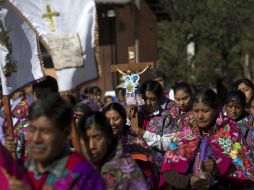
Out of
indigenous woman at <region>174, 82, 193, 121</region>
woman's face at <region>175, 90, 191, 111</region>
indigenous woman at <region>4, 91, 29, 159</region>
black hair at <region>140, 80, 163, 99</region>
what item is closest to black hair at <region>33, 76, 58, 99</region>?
indigenous woman at <region>4, 91, 29, 159</region>

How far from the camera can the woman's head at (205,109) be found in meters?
5.67

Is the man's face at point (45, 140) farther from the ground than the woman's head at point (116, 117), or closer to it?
farther from the ground

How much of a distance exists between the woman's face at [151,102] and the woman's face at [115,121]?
5.55 feet

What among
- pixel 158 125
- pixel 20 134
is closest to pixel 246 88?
pixel 158 125

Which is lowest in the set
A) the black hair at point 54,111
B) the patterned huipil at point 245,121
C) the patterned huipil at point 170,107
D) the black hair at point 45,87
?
the patterned huipil at point 245,121

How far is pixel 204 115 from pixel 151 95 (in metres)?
2.05

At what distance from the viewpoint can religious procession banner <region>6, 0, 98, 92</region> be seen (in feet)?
14.6

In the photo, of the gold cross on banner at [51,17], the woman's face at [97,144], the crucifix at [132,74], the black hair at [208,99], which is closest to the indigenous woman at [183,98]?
the crucifix at [132,74]

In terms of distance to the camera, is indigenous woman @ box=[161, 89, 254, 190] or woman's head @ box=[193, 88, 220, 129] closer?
indigenous woman @ box=[161, 89, 254, 190]

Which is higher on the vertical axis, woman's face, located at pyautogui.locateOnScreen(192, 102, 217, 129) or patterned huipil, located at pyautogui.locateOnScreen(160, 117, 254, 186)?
woman's face, located at pyautogui.locateOnScreen(192, 102, 217, 129)

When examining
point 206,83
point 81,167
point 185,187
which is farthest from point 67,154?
point 206,83

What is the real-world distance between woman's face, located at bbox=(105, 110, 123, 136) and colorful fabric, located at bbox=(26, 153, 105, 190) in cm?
214

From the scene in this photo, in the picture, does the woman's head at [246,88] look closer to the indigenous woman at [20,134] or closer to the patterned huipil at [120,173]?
the indigenous woman at [20,134]

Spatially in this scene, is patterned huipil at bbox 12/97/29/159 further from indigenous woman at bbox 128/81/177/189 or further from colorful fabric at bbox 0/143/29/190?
colorful fabric at bbox 0/143/29/190
